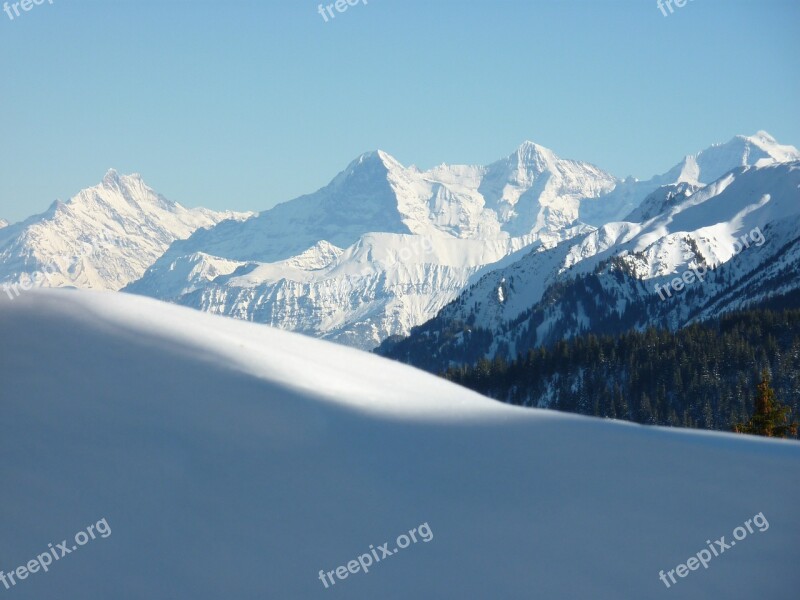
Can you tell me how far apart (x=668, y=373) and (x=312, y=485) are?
138753 mm

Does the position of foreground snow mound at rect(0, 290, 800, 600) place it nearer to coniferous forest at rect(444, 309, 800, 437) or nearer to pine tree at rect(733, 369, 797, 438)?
pine tree at rect(733, 369, 797, 438)

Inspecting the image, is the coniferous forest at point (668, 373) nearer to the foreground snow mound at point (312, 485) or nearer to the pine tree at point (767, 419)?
the pine tree at point (767, 419)

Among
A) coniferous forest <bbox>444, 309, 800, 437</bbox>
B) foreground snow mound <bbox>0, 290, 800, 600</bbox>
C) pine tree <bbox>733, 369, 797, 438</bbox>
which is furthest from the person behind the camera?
coniferous forest <bbox>444, 309, 800, 437</bbox>

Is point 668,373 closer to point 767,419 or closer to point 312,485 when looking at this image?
point 767,419

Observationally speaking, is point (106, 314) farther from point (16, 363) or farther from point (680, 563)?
point (680, 563)

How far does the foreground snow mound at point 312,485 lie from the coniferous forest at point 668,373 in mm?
116837

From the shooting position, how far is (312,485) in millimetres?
13594

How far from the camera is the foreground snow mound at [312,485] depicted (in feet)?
39.7

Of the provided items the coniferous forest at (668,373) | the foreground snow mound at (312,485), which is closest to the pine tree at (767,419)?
the foreground snow mound at (312,485)

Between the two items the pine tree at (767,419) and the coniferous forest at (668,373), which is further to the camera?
the coniferous forest at (668,373)

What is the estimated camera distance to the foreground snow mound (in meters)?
12.1

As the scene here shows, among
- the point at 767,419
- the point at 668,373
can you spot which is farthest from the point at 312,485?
the point at 668,373

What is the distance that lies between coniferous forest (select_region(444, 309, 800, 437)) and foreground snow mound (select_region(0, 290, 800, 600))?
4600 inches

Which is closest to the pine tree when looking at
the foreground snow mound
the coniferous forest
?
the foreground snow mound
